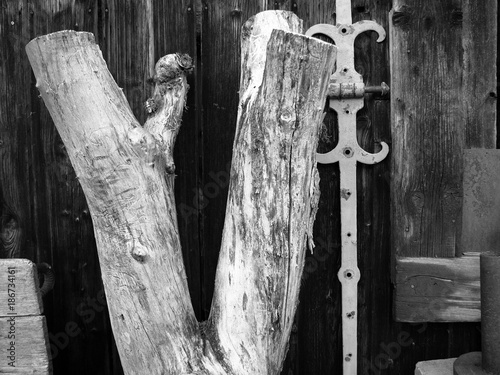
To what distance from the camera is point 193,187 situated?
2213mm

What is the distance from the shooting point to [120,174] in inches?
63.9

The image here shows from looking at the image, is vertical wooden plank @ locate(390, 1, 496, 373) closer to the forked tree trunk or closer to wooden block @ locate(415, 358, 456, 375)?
wooden block @ locate(415, 358, 456, 375)

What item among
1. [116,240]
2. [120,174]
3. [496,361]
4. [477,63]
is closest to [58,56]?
[120,174]

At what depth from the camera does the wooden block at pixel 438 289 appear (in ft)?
6.80

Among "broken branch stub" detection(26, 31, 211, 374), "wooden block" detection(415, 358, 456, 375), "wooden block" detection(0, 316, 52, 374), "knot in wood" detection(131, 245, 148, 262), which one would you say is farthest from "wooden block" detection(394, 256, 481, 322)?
"wooden block" detection(0, 316, 52, 374)

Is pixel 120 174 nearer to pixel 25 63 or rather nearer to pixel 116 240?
pixel 116 240

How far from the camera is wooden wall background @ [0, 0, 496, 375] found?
7.12 ft

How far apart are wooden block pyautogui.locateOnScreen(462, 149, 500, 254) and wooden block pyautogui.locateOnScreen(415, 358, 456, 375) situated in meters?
0.48

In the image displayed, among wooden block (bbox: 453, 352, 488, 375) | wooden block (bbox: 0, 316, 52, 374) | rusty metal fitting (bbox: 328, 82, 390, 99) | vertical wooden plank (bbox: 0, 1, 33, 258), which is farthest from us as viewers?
vertical wooden plank (bbox: 0, 1, 33, 258)

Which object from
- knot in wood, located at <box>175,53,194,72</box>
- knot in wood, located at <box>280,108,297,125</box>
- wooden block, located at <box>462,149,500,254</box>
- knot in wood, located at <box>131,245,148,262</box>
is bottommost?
knot in wood, located at <box>131,245,148,262</box>

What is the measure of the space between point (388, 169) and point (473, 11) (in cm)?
69

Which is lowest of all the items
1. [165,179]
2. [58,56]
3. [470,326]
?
[470,326]

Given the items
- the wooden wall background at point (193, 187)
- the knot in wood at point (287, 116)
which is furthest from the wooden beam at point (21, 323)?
the knot in wood at point (287, 116)

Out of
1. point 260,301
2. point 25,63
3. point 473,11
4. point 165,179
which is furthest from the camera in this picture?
point 25,63
